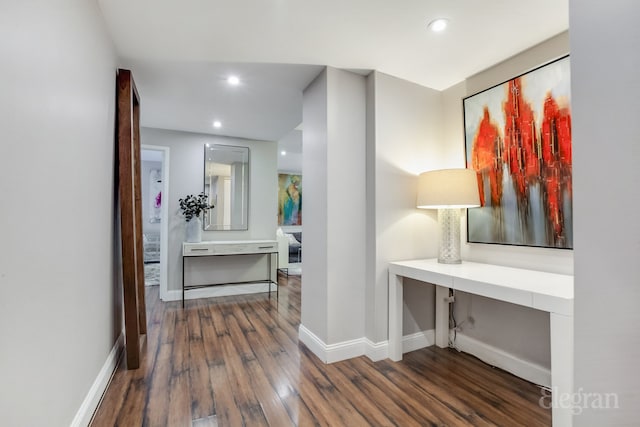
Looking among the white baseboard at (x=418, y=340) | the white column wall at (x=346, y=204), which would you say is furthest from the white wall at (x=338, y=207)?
the white baseboard at (x=418, y=340)

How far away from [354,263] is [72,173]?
191cm

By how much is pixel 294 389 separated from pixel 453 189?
Result: 179cm

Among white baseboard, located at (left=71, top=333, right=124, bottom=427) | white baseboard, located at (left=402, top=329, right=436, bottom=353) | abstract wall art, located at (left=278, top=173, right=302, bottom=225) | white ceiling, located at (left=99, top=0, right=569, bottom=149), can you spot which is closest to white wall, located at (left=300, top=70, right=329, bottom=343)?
white ceiling, located at (left=99, top=0, right=569, bottom=149)

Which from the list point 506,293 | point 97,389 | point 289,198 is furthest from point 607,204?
point 289,198

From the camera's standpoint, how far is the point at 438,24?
1.86 meters

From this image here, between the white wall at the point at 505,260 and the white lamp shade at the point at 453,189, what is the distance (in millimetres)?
385

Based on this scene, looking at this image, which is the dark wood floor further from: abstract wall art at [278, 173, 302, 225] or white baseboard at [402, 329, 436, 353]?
abstract wall art at [278, 173, 302, 225]

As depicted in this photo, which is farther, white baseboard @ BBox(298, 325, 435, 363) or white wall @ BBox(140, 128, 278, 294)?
white wall @ BBox(140, 128, 278, 294)

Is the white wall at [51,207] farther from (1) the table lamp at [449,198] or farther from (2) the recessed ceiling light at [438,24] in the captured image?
(1) the table lamp at [449,198]

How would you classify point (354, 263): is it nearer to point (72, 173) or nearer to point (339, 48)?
point (339, 48)

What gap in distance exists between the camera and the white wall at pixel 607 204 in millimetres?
652

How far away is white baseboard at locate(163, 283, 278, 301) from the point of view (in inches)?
161

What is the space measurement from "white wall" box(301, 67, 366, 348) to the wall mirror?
226 centimetres

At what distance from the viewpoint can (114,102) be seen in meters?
2.18
